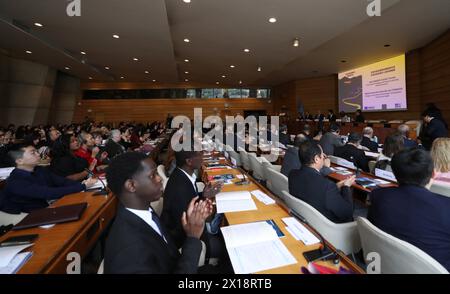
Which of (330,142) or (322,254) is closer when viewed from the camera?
(322,254)

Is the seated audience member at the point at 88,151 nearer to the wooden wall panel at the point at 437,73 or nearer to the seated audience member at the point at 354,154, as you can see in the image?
the seated audience member at the point at 354,154

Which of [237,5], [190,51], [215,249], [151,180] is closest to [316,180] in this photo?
[215,249]

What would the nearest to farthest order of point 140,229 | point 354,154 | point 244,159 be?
point 140,229, point 354,154, point 244,159

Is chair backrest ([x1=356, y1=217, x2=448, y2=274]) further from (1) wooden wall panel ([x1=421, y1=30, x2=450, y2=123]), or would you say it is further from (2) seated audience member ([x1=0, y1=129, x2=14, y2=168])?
(1) wooden wall panel ([x1=421, y1=30, x2=450, y2=123])

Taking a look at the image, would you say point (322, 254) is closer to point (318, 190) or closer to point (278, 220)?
point (278, 220)

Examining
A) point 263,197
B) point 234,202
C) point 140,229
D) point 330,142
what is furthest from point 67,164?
point 330,142

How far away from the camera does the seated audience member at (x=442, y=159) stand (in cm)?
237

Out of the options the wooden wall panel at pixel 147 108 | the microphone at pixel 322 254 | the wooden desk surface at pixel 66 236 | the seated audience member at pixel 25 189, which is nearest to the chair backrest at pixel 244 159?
the wooden desk surface at pixel 66 236

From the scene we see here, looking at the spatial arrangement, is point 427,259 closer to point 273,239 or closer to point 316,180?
point 273,239

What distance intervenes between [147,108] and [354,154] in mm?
16225

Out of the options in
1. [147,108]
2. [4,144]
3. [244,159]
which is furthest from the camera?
[147,108]

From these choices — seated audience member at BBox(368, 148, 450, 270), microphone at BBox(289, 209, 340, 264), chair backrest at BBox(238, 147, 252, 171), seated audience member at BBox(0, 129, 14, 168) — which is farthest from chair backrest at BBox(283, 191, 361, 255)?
seated audience member at BBox(0, 129, 14, 168)

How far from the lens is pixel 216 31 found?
697cm
